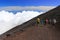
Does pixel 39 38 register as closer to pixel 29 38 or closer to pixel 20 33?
pixel 29 38

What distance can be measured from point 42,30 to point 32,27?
2.91 m

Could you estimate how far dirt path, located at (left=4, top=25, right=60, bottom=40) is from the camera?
38594 millimetres

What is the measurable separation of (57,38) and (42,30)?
13.0ft

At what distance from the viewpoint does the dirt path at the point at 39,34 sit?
38594mm

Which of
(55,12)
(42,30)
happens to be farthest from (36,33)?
(55,12)

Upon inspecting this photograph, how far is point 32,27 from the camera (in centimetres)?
4312

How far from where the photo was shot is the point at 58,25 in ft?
138

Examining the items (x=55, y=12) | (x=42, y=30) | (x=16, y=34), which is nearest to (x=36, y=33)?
(x=42, y=30)

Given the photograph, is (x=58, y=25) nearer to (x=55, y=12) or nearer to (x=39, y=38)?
(x=39, y=38)

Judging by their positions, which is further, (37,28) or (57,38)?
(37,28)

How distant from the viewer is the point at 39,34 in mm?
39875

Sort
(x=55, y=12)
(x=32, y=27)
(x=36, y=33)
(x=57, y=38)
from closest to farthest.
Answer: (x=57, y=38), (x=36, y=33), (x=32, y=27), (x=55, y=12)

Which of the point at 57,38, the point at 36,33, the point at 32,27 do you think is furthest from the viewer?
the point at 32,27

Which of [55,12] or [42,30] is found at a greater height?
[55,12]
